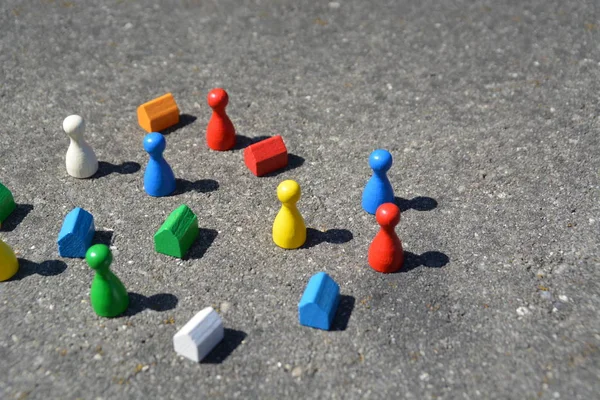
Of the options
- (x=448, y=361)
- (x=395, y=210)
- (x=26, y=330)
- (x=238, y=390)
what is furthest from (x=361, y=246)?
(x=26, y=330)

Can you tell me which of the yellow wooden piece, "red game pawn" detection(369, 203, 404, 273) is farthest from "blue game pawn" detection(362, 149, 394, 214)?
the yellow wooden piece

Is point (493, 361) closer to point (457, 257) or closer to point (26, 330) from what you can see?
point (457, 257)

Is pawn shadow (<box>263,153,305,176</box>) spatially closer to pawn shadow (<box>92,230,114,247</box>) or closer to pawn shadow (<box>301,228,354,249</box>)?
pawn shadow (<box>301,228,354,249</box>)

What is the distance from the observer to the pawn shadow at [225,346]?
2.77m

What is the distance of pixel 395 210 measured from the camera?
116 inches

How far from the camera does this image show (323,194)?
11.8ft

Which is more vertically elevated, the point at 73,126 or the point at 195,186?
the point at 73,126

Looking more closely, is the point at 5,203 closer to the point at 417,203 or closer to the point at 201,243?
the point at 201,243

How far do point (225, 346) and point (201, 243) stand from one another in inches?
25.7

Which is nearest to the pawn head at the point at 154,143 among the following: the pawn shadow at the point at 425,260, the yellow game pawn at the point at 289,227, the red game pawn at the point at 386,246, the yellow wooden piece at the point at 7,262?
the yellow game pawn at the point at 289,227

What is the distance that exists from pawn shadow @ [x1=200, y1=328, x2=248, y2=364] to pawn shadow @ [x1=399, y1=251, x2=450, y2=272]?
82cm

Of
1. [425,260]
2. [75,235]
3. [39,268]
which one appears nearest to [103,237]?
[75,235]

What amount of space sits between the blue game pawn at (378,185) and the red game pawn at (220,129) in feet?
2.97

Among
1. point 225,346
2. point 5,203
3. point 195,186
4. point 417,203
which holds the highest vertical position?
point 5,203
